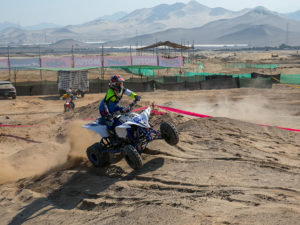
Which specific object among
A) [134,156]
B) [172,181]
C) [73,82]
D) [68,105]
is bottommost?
[172,181]

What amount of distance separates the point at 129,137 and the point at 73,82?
20.3 meters

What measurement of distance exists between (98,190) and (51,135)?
24.7ft

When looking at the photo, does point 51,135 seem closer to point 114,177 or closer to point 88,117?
point 88,117

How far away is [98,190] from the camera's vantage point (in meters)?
6.90

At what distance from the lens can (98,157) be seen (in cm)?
788

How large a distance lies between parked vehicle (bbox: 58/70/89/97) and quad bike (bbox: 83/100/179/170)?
760 inches

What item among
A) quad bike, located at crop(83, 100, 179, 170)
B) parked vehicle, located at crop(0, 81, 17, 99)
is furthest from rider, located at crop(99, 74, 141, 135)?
parked vehicle, located at crop(0, 81, 17, 99)

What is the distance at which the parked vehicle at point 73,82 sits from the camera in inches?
1058

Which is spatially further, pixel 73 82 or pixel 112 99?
pixel 73 82

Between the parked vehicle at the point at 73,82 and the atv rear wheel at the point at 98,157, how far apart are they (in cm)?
1914

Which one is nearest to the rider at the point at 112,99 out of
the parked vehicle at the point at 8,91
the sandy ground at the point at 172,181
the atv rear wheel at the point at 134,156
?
the atv rear wheel at the point at 134,156

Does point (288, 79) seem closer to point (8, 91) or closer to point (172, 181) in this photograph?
point (8, 91)

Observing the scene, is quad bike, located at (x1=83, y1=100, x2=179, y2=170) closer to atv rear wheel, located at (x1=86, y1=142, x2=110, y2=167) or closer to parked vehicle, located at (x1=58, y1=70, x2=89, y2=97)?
atv rear wheel, located at (x1=86, y1=142, x2=110, y2=167)

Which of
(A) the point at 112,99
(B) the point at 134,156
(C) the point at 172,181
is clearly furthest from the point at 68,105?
(C) the point at 172,181
